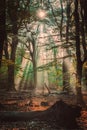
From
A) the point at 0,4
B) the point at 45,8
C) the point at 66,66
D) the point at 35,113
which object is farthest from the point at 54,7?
the point at 35,113

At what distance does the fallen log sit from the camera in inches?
398

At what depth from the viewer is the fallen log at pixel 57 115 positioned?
10117 millimetres

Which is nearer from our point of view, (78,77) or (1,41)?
(1,41)

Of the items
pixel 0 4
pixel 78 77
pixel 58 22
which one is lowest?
pixel 78 77

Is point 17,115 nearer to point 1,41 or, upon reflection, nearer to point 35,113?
point 35,113

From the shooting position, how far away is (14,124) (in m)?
10.1

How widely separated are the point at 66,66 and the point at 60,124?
16.5 m

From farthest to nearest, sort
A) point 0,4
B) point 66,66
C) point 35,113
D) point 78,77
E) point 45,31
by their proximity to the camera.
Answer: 1. point 45,31
2. point 66,66
3. point 78,77
4. point 0,4
5. point 35,113

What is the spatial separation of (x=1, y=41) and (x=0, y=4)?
1.86 metres

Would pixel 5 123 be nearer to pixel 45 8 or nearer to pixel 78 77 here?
pixel 78 77

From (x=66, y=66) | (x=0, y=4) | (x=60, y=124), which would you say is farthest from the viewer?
(x=66, y=66)

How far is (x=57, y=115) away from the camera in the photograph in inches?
403

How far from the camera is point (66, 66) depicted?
26328mm

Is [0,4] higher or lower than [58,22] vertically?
lower
